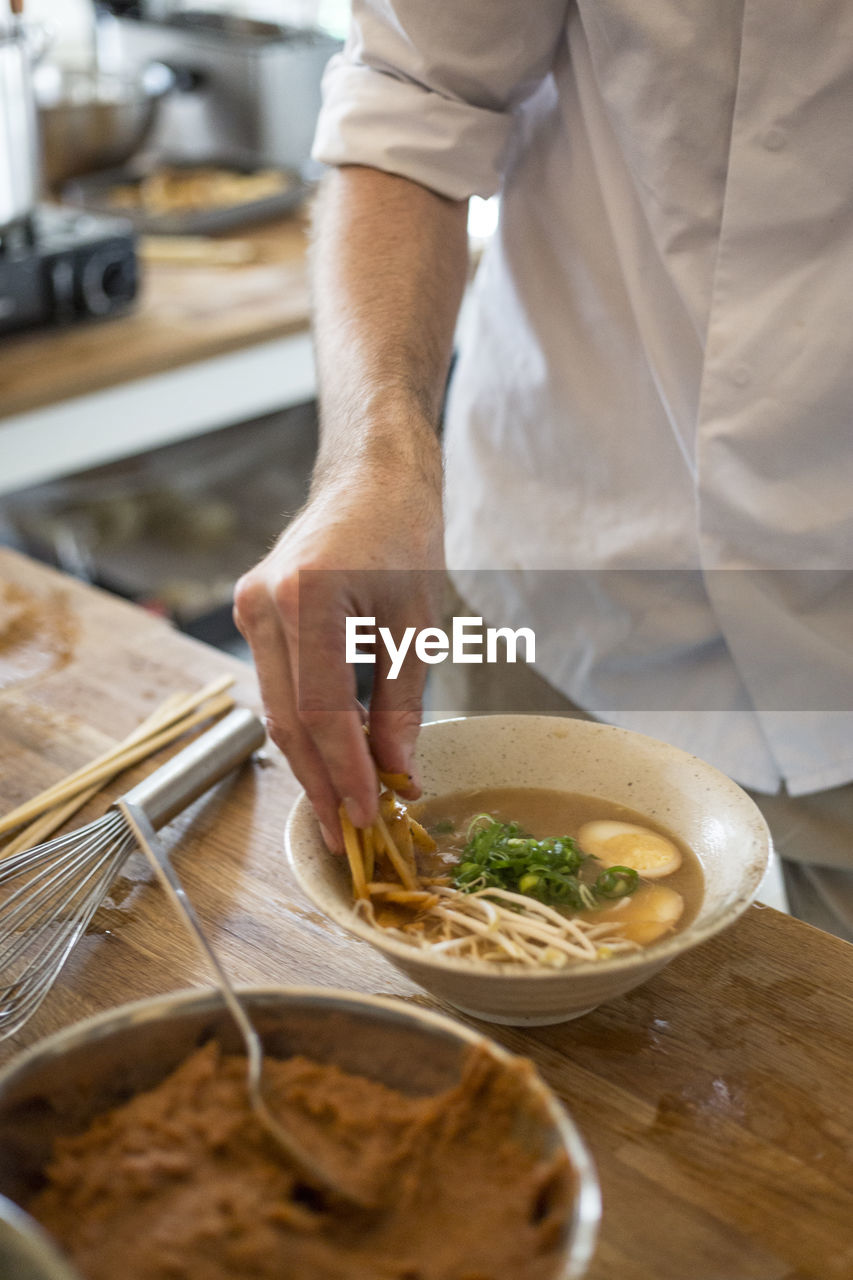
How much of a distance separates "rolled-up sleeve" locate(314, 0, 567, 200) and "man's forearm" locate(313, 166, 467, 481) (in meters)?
0.03

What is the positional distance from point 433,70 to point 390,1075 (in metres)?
0.94

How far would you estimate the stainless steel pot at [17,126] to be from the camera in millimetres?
2020

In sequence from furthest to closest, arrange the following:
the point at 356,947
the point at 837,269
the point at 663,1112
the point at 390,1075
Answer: the point at 837,269 < the point at 356,947 < the point at 663,1112 < the point at 390,1075

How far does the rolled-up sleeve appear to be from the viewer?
3.81 ft

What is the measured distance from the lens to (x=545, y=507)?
1.35 m

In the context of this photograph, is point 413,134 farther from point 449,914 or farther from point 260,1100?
point 260,1100

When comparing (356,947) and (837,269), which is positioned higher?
(837,269)

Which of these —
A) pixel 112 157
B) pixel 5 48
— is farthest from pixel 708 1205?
pixel 112 157

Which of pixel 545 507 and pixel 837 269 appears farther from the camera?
pixel 545 507

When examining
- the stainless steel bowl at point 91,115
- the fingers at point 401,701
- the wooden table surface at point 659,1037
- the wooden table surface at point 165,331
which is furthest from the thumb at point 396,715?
the stainless steel bowl at point 91,115

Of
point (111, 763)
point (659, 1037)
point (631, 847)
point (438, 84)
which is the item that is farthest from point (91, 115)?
point (659, 1037)

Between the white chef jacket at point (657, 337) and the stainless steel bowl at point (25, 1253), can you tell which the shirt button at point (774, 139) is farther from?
the stainless steel bowl at point (25, 1253)

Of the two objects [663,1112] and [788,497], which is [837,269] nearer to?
[788,497]

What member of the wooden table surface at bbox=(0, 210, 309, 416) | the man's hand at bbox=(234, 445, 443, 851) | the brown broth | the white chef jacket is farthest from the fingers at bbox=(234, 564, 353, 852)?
the wooden table surface at bbox=(0, 210, 309, 416)
